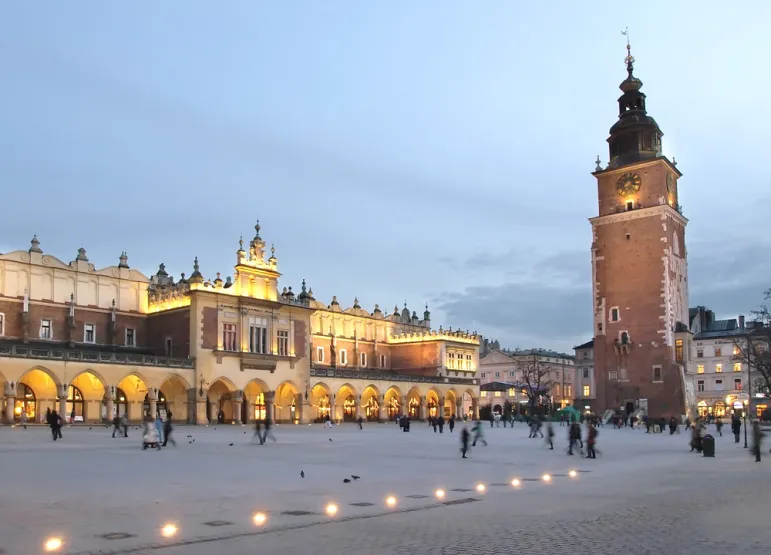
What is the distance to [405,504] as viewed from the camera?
15141mm

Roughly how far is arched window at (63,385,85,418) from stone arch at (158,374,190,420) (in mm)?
5798

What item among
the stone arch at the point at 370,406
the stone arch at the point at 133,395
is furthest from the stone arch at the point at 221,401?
the stone arch at the point at 370,406

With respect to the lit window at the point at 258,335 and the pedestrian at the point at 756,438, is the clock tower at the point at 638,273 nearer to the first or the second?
the lit window at the point at 258,335

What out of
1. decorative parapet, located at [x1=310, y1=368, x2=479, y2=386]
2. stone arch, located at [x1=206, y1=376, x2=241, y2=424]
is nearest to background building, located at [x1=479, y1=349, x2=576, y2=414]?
decorative parapet, located at [x1=310, y1=368, x2=479, y2=386]

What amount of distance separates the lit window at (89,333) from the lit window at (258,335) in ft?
37.5

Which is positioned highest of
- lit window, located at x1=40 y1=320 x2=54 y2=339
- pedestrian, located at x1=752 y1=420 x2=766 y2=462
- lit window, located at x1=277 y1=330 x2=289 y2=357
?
lit window, located at x1=40 y1=320 x2=54 y2=339

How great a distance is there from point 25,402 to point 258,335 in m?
18.1

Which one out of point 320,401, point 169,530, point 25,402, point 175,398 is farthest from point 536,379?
point 169,530

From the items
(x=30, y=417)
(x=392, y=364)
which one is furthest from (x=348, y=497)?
(x=392, y=364)

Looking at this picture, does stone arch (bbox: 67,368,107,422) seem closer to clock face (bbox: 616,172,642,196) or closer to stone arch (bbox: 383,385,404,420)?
stone arch (bbox: 383,385,404,420)

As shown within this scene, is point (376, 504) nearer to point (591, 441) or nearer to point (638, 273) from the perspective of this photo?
point (591, 441)

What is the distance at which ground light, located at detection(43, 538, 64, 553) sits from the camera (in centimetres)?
1012

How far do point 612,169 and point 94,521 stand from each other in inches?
2746

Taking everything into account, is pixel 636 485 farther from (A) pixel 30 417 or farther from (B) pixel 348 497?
(A) pixel 30 417
